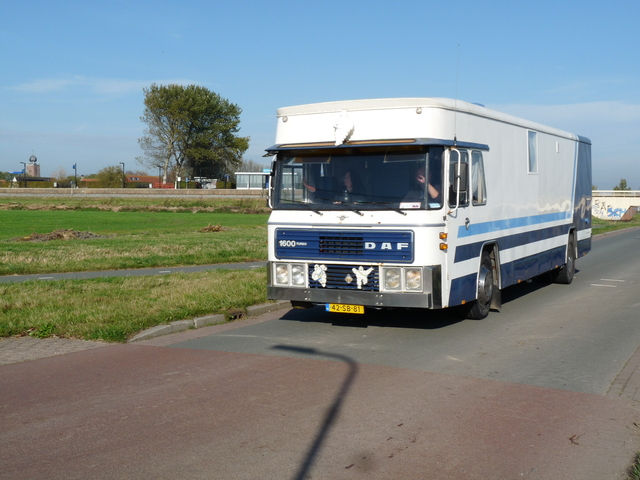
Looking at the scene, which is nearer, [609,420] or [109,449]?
[109,449]

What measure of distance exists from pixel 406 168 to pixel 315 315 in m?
3.30

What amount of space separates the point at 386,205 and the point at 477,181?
1742mm

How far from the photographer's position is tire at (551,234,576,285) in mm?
15492

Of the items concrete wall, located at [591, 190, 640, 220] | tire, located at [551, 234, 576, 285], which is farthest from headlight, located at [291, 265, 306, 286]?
concrete wall, located at [591, 190, 640, 220]

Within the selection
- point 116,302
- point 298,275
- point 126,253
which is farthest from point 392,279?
point 126,253

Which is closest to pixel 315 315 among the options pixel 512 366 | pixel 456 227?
pixel 456 227

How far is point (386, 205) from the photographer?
9344 mm

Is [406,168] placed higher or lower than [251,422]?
higher

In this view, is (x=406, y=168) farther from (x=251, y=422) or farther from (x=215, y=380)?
(x=251, y=422)

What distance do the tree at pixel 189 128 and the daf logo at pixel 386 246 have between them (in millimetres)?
89258

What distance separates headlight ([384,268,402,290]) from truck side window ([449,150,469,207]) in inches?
45.0

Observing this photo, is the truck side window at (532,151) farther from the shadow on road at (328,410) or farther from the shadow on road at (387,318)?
the shadow on road at (328,410)

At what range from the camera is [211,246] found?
76.7 ft

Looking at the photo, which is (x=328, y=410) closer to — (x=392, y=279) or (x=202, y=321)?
(x=392, y=279)
